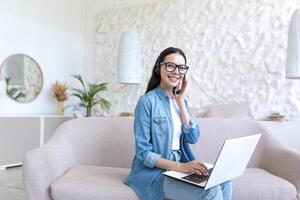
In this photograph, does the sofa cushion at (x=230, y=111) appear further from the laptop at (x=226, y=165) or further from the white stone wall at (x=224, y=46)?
the laptop at (x=226, y=165)

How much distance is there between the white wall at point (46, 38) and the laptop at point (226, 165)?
3.74m

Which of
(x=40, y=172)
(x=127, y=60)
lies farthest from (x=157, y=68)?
(x=127, y=60)

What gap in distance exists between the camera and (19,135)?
4.18 meters

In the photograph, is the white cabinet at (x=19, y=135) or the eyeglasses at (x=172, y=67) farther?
the white cabinet at (x=19, y=135)

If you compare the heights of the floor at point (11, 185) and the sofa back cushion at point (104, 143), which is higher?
the sofa back cushion at point (104, 143)

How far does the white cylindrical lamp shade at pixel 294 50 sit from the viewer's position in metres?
3.12

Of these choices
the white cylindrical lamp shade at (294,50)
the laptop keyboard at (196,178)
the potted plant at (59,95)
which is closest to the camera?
the laptop keyboard at (196,178)

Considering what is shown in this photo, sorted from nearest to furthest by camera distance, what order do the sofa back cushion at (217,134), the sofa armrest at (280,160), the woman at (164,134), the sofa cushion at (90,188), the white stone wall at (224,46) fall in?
the woman at (164,134)
the sofa cushion at (90,188)
the sofa armrest at (280,160)
the sofa back cushion at (217,134)
the white stone wall at (224,46)

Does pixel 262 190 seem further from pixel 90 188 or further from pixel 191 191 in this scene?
pixel 90 188

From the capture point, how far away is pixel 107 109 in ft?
17.6

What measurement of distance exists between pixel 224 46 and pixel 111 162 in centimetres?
281

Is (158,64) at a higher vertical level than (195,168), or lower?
higher

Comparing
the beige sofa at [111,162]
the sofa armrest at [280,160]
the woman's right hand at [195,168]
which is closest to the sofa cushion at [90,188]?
the beige sofa at [111,162]

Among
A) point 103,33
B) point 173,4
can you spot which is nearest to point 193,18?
point 173,4
